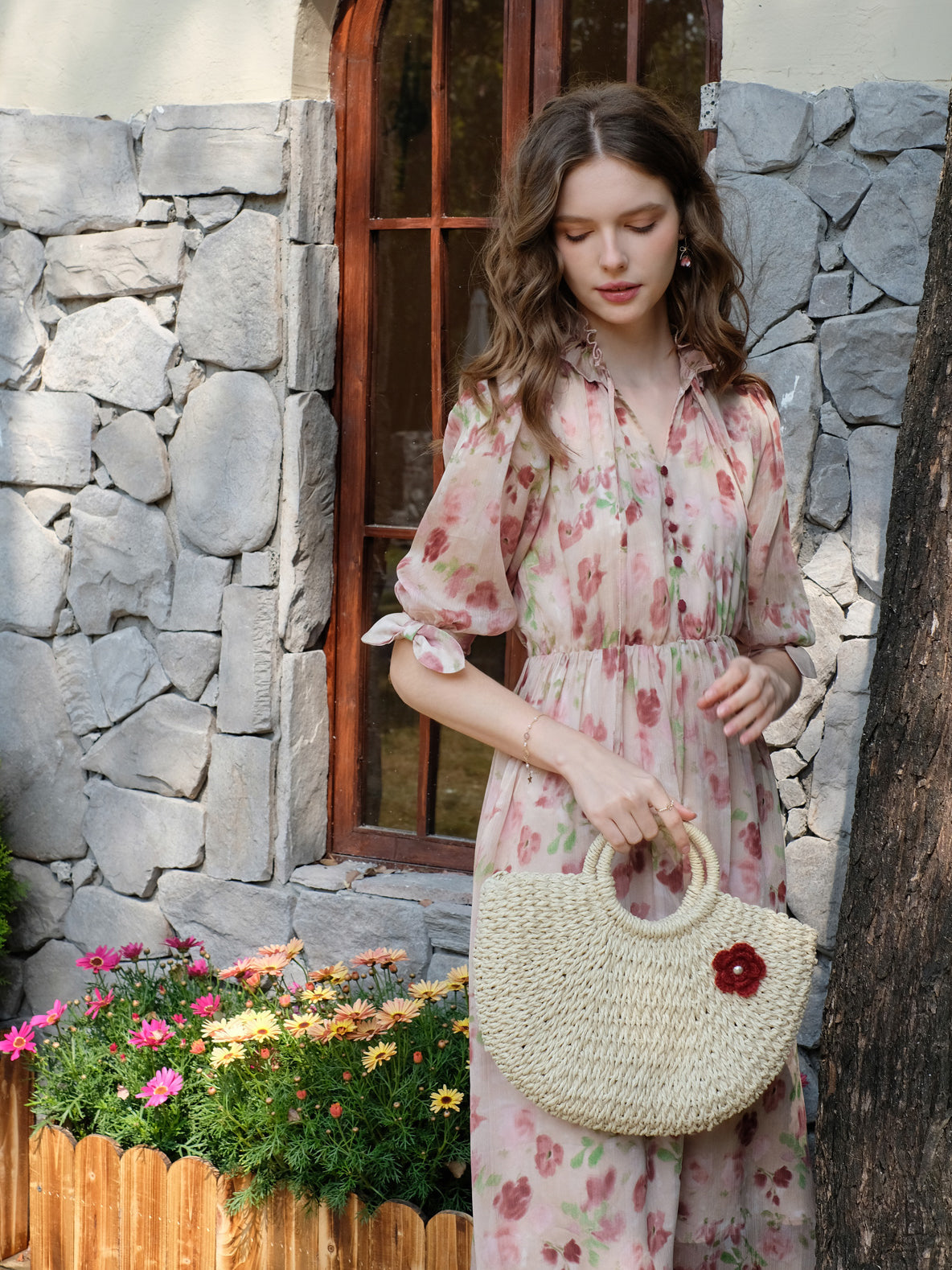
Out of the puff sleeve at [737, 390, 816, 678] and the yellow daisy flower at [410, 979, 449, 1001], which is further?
the yellow daisy flower at [410, 979, 449, 1001]

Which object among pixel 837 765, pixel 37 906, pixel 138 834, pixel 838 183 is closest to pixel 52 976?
pixel 37 906

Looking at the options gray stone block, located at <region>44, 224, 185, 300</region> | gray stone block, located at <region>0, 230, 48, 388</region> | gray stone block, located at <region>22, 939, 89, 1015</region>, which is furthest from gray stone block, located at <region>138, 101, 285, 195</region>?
gray stone block, located at <region>22, 939, 89, 1015</region>

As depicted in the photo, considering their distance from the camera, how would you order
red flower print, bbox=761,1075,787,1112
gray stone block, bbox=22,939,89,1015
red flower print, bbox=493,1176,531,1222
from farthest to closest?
gray stone block, bbox=22,939,89,1015
red flower print, bbox=761,1075,787,1112
red flower print, bbox=493,1176,531,1222

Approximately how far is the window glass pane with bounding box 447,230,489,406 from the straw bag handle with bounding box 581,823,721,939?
1.73 m

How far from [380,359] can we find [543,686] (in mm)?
1696

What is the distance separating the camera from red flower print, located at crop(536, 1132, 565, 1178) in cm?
145

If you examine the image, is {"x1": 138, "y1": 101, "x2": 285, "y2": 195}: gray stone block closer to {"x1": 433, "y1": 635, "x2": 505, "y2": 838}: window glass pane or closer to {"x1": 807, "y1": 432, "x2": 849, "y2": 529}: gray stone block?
Answer: {"x1": 433, "y1": 635, "x2": 505, "y2": 838}: window glass pane

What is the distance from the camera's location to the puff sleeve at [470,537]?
1.50m

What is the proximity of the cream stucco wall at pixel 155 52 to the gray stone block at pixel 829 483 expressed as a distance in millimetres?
1494

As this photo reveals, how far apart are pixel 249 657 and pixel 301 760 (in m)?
0.28

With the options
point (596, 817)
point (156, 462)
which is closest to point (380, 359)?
point (156, 462)

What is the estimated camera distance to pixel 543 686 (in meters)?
1.58

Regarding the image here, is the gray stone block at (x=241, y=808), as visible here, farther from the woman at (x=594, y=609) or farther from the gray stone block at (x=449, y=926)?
the woman at (x=594, y=609)

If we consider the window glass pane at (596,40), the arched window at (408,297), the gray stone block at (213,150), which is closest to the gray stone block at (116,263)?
the gray stone block at (213,150)
